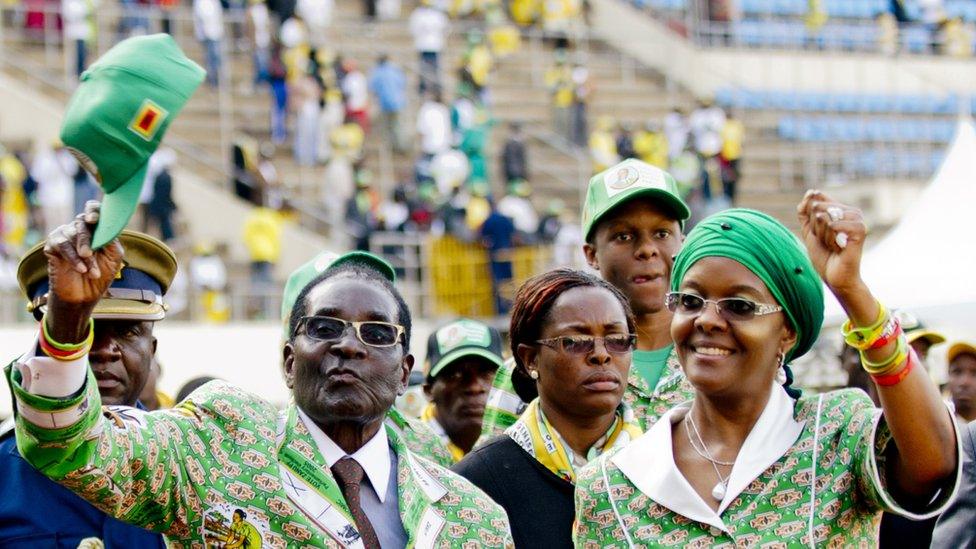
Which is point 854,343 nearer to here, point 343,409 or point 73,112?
point 343,409

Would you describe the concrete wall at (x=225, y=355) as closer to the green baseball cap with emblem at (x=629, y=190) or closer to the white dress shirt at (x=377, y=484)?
the green baseball cap with emblem at (x=629, y=190)

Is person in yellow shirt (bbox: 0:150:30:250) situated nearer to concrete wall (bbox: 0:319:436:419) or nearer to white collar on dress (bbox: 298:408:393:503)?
concrete wall (bbox: 0:319:436:419)

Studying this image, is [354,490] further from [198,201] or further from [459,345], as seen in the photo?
[198,201]

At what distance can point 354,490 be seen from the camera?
13.6ft

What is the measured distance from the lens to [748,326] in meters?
3.83

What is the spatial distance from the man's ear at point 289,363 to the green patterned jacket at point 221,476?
0.13 m

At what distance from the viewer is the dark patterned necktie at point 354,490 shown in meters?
4.05

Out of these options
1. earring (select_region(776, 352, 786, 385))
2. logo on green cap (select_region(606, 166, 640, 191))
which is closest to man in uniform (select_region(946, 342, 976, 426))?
logo on green cap (select_region(606, 166, 640, 191))

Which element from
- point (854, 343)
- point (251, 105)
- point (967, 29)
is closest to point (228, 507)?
point (854, 343)

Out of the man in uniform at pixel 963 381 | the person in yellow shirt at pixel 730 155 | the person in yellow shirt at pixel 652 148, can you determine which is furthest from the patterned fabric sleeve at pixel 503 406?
the person in yellow shirt at pixel 730 155

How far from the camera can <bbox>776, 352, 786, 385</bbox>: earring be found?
12.9ft

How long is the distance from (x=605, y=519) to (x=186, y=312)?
12.4 metres

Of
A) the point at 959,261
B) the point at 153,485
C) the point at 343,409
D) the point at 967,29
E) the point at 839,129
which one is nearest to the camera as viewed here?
the point at 153,485

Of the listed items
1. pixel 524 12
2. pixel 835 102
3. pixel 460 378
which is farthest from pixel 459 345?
pixel 835 102
